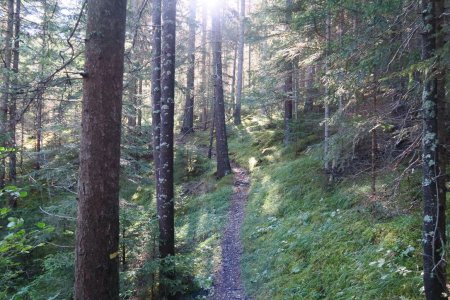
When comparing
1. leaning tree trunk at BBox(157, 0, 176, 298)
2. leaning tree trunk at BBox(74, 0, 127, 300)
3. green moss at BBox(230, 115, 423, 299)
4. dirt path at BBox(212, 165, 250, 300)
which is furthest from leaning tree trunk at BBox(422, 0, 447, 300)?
leaning tree trunk at BBox(157, 0, 176, 298)

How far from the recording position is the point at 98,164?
3297mm

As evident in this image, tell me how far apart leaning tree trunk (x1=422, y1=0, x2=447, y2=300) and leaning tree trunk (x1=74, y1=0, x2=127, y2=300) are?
3.44 metres

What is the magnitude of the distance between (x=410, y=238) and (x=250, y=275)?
138 inches

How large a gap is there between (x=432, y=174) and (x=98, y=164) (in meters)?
3.62

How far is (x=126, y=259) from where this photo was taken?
7895mm

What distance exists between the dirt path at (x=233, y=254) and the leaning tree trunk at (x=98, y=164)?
13.9 ft

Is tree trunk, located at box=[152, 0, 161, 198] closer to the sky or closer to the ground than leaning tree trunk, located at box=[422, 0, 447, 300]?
closer to the sky

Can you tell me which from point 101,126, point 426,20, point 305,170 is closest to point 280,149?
point 305,170

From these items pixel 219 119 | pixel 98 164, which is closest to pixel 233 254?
pixel 98 164

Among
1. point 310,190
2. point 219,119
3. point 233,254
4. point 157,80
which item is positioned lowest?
point 233,254

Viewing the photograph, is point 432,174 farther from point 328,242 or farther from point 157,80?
point 157,80

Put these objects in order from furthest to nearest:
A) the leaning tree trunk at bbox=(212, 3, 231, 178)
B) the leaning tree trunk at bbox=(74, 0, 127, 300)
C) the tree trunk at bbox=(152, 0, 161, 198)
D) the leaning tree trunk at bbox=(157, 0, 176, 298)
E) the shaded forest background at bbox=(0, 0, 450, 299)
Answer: the leaning tree trunk at bbox=(212, 3, 231, 178) → the tree trunk at bbox=(152, 0, 161, 198) → the leaning tree trunk at bbox=(157, 0, 176, 298) → the shaded forest background at bbox=(0, 0, 450, 299) → the leaning tree trunk at bbox=(74, 0, 127, 300)

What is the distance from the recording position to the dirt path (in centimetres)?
714

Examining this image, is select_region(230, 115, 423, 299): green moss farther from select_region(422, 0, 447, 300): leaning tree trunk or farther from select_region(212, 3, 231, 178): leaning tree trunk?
select_region(212, 3, 231, 178): leaning tree trunk
